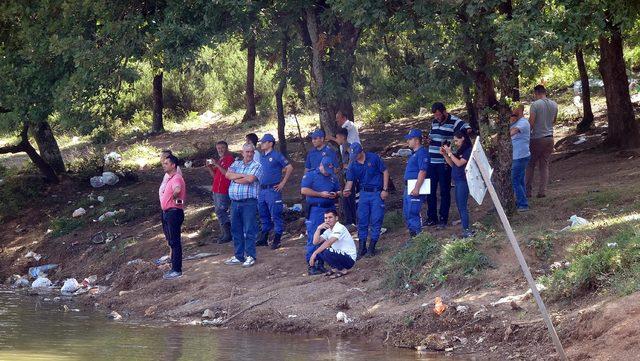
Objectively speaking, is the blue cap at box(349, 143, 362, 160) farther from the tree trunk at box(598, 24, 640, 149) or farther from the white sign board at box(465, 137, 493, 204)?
the tree trunk at box(598, 24, 640, 149)

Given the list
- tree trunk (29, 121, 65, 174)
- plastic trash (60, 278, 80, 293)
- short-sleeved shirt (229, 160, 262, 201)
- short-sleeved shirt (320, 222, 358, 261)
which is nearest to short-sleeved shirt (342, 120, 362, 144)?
short-sleeved shirt (229, 160, 262, 201)

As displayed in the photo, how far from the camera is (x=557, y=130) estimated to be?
22.0 meters

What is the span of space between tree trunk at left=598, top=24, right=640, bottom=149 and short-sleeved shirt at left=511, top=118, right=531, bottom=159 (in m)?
5.05

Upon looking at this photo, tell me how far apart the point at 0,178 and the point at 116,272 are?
25.3ft

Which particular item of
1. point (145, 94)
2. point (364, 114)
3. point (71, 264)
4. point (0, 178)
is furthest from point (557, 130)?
point (145, 94)

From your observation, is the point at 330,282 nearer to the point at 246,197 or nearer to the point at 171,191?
the point at 246,197

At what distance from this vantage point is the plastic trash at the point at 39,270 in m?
17.6

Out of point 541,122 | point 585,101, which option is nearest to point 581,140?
point 585,101

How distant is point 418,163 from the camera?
13.5 metres

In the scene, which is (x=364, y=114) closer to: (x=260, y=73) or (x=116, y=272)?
(x=260, y=73)

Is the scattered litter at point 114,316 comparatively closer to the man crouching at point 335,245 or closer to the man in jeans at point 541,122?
the man crouching at point 335,245

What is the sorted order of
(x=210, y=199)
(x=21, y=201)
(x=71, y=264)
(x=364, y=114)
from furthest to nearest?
(x=364, y=114) → (x=21, y=201) → (x=210, y=199) → (x=71, y=264)

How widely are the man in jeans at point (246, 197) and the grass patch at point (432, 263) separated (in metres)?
2.46

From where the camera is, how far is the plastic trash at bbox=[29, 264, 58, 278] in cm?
1762
